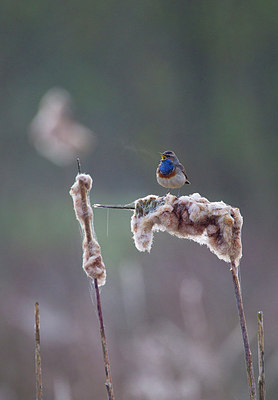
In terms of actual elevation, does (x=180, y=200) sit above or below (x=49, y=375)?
below

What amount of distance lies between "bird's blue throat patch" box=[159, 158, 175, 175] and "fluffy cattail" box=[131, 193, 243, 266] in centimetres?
71

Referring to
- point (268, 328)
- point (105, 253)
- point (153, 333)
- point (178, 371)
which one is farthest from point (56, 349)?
point (268, 328)

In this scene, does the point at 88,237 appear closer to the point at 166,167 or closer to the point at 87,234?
the point at 87,234

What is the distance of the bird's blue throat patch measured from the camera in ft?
5.71

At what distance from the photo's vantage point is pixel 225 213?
92 cm

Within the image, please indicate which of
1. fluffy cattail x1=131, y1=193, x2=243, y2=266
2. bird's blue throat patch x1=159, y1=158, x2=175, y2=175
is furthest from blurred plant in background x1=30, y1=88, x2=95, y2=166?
fluffy cattail x1=131, y1=193, x2=243, y2=266

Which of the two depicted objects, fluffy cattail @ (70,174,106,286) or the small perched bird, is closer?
fluffy cattail @ (70,174,106,286)

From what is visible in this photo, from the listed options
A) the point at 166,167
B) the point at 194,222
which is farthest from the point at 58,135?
the point at 194,222

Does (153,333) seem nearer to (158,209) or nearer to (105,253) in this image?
(158,209)

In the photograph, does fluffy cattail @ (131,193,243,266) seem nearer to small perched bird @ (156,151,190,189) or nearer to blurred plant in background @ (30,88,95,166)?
small perched bird @ (156,151,190,189)

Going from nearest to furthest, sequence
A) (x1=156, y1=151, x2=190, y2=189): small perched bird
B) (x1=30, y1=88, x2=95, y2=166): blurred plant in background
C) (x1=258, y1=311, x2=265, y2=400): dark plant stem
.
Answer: (x1=258, y1=311, x2=265, y2=400): dark plant stem < (x1=156, y1=151, x2=190, y2=189): small perched bird < (x1=30, y1=88, x2=95, y2=166): blurred plant in background

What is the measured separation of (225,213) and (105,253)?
9.20 feet

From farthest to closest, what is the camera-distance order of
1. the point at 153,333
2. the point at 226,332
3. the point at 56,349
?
1. the point at 226,332
2. the point at 56,349
3. the point at 153,333

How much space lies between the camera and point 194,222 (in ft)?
3.09
